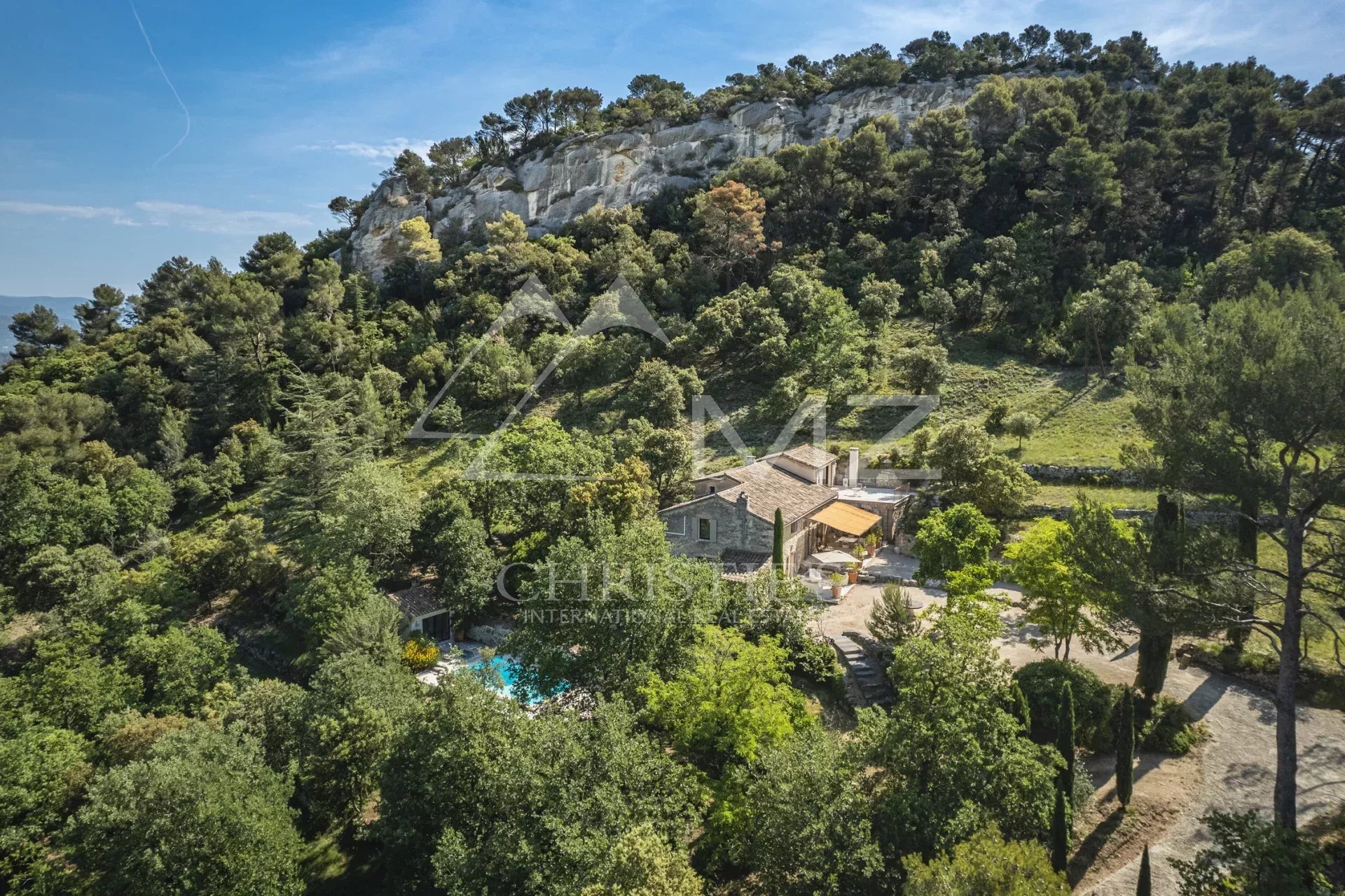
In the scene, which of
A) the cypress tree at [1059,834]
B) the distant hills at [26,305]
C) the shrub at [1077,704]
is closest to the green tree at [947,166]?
the shrub at [1077,704]

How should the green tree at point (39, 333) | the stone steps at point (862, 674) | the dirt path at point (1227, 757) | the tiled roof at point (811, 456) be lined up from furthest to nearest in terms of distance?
the green tree at point (39, 333) → the tiled roof at point (811, 456) → the stone steps at point (862, 674) → the dirt path at point (1227, 757)

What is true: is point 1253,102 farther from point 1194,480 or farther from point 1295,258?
point 1194,480

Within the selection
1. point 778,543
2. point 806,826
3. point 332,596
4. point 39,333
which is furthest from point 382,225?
point 806,826

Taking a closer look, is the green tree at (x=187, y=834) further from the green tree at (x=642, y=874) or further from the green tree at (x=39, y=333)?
the green tree at (x=39, y=333)

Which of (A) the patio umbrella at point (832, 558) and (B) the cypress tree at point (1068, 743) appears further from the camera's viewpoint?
(A) the patio umbrella at point (832, 558)

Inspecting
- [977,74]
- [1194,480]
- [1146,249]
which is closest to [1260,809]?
[1194,480]

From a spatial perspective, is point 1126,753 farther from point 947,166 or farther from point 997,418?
point 947,166

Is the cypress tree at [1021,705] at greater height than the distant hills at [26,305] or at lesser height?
lesser
